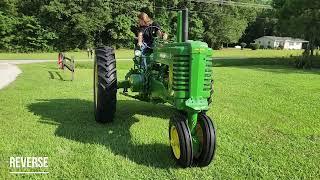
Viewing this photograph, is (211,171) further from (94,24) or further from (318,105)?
(94,24)

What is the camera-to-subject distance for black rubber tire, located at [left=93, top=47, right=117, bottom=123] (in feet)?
24.9

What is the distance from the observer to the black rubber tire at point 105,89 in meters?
7.60

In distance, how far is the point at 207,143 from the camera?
5402 mm

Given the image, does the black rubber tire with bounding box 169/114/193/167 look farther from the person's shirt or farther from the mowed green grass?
the person's shirt

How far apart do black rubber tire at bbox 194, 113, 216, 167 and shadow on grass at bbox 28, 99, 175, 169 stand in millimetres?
432

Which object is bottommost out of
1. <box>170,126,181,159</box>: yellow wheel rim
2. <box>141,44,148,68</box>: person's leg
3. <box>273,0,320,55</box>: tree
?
<box>170,126,181,159</box>: yellow wheel rim

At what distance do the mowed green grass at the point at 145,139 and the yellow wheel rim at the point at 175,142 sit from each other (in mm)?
168

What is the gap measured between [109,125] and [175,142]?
246 centimetres

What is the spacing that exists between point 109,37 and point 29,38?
12164mm

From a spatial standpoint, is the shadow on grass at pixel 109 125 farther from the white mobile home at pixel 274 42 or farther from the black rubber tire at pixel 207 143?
the white mobile home at pixel 274 42

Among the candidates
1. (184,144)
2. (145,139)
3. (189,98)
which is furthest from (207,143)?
(145,139)

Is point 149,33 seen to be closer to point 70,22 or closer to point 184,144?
point 184,144

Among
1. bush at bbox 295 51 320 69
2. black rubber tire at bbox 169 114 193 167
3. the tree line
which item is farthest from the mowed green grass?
the tree line

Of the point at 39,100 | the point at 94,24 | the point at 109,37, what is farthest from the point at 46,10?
the point at 39,100
